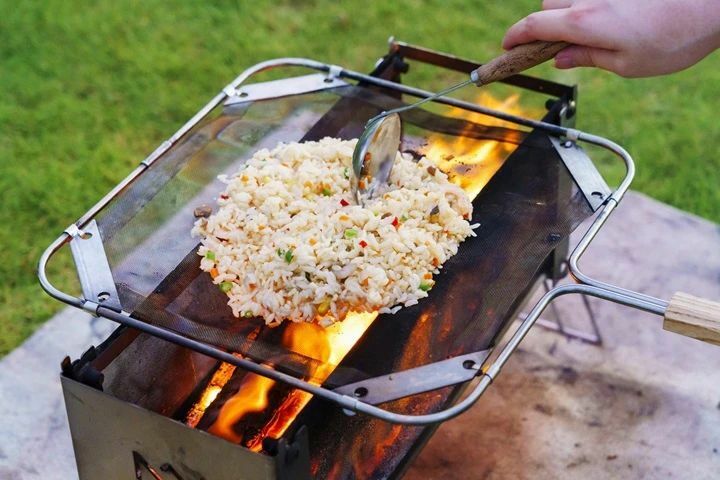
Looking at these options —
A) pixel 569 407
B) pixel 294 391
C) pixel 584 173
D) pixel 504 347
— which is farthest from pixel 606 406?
pixel 294 391

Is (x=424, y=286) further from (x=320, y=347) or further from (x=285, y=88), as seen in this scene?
(x=285, y=88)

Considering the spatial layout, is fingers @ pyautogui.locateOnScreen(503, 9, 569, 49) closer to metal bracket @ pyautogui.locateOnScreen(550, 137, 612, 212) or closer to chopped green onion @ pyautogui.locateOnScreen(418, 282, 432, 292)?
metal bracket @ pyautogui.locateOnScreen(550, 137, 612, 212)

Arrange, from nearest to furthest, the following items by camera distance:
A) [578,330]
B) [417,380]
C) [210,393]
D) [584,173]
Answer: [417,380] → [210,393] → [584,173] → [578,330]

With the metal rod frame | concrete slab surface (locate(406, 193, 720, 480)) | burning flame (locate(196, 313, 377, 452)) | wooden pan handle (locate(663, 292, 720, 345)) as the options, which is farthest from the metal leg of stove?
burning flame (locate(196, 313, 377, 452))

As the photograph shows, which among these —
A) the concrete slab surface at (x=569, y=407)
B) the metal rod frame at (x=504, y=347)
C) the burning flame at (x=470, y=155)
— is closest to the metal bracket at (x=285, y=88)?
the metal rod frame at (x=504, y=347)

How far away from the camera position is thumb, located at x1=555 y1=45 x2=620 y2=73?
223cm

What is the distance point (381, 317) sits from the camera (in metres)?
2.29

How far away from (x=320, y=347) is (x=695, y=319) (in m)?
0.92

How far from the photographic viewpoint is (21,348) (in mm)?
3410

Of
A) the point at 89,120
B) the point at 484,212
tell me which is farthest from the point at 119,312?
the point at 89,120

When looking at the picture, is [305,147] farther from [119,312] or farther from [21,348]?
[21,348]

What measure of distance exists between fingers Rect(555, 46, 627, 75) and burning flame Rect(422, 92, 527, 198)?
1.52 feet

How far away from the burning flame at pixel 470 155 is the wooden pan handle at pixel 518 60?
364 millimetres

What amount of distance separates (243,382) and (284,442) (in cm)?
55
